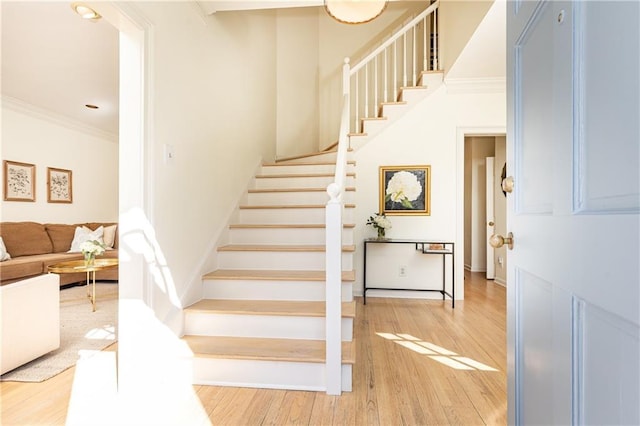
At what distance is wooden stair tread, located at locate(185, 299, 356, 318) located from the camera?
2.01m

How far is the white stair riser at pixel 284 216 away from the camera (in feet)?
9.95

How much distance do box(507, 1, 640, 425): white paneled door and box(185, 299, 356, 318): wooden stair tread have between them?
119 centimetres

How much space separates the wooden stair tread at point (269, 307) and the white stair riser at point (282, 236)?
0.68 metres

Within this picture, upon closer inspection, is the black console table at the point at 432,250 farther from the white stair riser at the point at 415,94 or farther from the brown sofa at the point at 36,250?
the brown sofa at the point at 36,250

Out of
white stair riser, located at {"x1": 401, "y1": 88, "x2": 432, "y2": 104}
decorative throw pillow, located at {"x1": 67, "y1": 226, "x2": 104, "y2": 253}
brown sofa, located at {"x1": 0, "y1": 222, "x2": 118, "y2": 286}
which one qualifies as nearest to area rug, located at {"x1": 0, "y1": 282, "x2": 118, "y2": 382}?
brown sofa, located at {"x1": 0, "y1": 222, "x2": 118, "y2": 286}

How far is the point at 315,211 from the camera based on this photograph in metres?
3.03

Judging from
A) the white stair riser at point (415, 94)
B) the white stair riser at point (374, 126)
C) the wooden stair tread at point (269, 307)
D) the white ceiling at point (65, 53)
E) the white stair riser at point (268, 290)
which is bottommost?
the wooden stair tread at point (269, 307)

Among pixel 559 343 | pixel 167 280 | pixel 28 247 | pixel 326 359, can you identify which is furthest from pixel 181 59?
pixel 28 247

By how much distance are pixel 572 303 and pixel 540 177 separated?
1.11 ft

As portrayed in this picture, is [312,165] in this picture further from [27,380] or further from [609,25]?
[609,25]

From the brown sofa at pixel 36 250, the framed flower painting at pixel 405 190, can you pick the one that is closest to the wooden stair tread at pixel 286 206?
the framed flower painting at pixel 405 190

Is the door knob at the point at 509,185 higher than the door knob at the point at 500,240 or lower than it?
higher

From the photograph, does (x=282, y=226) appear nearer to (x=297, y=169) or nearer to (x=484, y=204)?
(x=297, y=169)

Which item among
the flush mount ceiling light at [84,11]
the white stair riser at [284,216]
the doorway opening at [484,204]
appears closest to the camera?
the flush mount ceiling light at [84,11]
